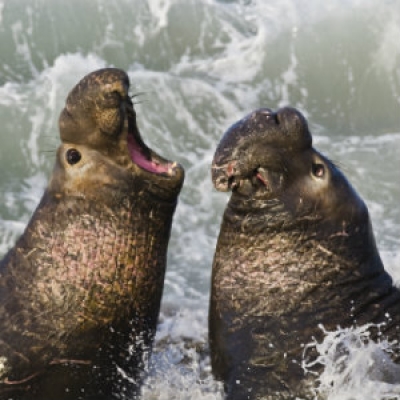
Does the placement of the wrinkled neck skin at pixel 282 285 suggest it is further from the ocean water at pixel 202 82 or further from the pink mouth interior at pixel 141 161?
the ocean water at pixel 202 82

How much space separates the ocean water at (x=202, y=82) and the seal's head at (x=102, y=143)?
3.19m

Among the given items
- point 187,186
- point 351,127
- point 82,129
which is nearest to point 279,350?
point 82,129

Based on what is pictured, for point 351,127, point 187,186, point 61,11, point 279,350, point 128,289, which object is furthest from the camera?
point 61,11

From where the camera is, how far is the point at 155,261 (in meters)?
6.41

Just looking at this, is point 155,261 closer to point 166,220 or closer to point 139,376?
point 166,220

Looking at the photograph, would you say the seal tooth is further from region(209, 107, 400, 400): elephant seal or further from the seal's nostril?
the seal's nostril

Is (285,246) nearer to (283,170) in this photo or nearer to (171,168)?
(283,170)

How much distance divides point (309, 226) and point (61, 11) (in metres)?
9.95

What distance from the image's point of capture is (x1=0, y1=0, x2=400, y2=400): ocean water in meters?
11.7

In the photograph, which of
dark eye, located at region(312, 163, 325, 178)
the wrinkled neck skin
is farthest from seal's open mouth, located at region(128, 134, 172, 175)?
dark eye, located at region(312, 163, 325, 178)

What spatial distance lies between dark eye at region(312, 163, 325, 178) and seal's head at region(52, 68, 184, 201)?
781 millimetres

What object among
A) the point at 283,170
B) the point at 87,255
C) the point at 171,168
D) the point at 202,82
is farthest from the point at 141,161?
the point at 202,82

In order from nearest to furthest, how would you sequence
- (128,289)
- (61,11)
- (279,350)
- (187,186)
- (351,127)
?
(279,350) → (128,289) → (187,186) → (351,127) → (61,11)

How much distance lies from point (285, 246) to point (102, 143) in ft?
3.90
